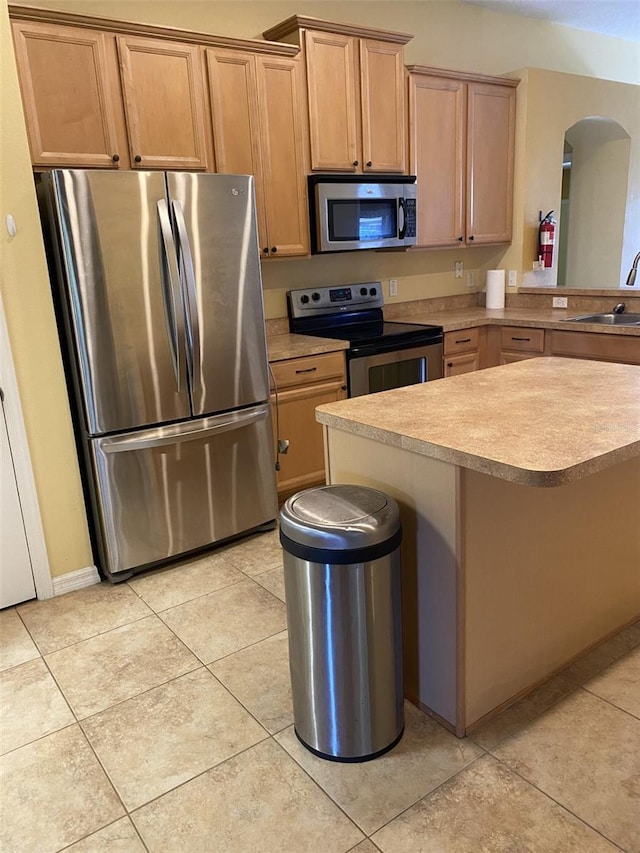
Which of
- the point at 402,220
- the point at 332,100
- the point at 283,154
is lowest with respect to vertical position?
the point at 402,220

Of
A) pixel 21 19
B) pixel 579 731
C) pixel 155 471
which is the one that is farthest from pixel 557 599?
pixel 21 19

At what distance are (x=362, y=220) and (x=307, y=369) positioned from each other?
1.04 metres

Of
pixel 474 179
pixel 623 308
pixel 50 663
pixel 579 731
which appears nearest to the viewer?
pixel 579 731

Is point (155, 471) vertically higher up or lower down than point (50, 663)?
A: higher up

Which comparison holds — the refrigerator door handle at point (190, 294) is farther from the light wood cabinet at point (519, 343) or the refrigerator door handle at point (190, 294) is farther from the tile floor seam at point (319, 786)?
the light wood cabinet at point (519, 343)

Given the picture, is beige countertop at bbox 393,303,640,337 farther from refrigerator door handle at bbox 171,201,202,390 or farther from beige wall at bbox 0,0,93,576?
beige wall at bbox 0,0,93,576

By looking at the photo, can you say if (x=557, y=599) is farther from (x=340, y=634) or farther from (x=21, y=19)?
(x=21, y=19)

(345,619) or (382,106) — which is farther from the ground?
(382,106)

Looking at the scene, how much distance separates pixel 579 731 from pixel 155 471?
6.37 feet

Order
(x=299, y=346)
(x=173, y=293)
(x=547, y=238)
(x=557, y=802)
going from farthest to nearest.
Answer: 1. (x=547, y=238)
2. (x=299, y=346)
3. (x=173, y=293)
4. (x=557, y=802)

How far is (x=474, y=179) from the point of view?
171 inches

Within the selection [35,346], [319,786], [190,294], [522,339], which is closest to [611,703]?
[319,786]

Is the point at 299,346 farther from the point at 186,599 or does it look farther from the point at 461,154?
the point at 461,154

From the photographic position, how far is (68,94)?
9.03 feet
